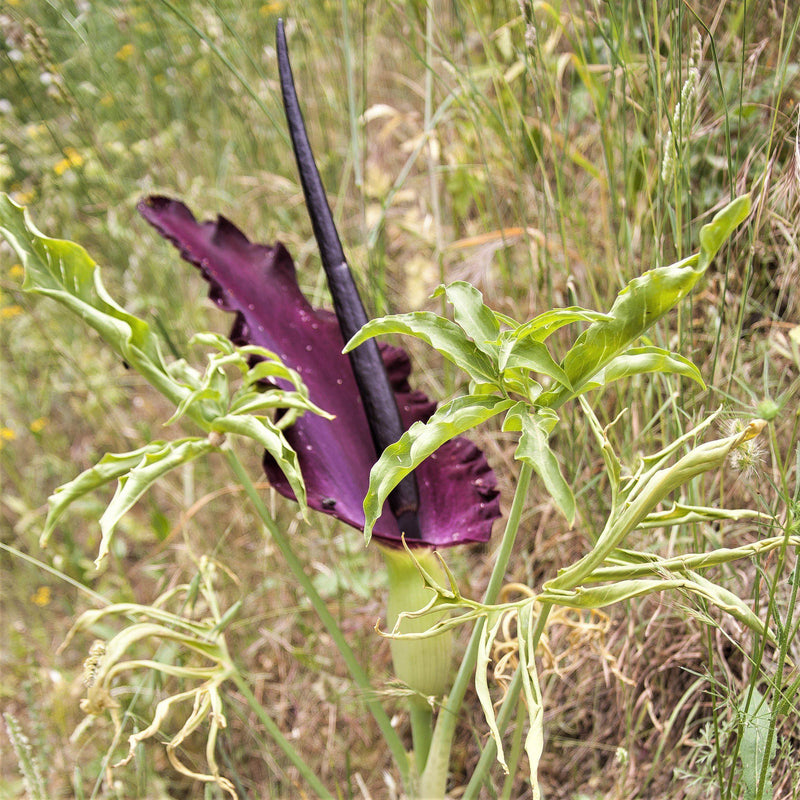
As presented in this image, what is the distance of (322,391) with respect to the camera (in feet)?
2.61

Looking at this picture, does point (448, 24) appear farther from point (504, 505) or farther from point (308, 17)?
point (504, 505)

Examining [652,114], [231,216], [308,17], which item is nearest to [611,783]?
[652,114]

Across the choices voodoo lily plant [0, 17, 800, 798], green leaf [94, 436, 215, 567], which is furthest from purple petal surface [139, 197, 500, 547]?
green leaf [94, 436, 215, 567]

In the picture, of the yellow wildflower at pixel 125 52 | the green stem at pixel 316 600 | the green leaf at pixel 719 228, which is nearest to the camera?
the green leaf at pixel 719 228

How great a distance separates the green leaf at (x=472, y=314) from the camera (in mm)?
509

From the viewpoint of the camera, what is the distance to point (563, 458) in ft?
3.19

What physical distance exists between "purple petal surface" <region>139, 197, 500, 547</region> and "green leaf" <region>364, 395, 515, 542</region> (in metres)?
0.20

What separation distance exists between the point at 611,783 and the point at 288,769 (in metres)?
0.42

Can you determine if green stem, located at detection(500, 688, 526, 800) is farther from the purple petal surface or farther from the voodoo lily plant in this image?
the purple petal surface

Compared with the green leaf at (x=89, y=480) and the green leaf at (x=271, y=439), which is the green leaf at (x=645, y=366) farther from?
the green leaf at (x=89, y=480)

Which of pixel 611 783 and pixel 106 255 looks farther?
pixel 106 255

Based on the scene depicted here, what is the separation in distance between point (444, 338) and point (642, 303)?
12 centimetres

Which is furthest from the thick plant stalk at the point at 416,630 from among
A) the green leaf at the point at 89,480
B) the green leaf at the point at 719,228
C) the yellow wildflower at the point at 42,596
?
the yellow wildflower at the point at 42,596

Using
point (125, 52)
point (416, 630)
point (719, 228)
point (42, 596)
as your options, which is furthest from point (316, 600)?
point (125, 52)
